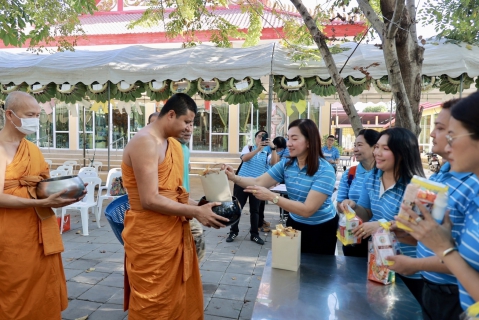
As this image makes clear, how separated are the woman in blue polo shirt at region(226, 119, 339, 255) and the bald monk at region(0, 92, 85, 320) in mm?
1376

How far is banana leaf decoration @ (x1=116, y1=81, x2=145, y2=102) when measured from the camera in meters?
5.66

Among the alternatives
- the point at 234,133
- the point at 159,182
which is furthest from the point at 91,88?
the point at 234,133

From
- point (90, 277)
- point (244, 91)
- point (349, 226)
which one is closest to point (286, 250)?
point (349, 226)

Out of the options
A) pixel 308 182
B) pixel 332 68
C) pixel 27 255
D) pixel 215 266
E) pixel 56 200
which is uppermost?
pixel 332 68

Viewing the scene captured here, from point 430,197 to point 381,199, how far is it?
3.48ft

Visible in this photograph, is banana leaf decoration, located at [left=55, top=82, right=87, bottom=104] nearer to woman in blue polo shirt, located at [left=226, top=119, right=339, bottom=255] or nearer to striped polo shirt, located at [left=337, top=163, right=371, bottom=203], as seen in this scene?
Result: woman in blue polo shirt, located at [left=226, top=119, right=339, bottom=255]

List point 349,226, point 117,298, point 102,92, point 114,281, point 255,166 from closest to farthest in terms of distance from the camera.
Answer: point 349,226 → point 117,298 → point 114,281 → point 255,166 → point 102,92

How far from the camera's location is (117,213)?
8.46ft

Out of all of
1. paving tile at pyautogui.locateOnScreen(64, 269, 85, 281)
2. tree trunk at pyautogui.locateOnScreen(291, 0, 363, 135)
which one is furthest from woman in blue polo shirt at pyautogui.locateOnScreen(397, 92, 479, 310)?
paving tile at pyautogui.locateOnScreen(64, 269, 85, 281)

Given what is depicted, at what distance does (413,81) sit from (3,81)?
21.1ft

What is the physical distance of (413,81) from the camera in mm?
2756

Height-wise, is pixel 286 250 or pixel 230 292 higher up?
pixel 286 250

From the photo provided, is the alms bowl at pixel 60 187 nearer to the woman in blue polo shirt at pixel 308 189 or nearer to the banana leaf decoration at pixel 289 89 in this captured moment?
the woman in blue polo shirt at pixel 308 189

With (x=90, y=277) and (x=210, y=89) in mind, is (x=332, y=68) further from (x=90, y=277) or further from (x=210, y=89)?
(x=90, y=277)
